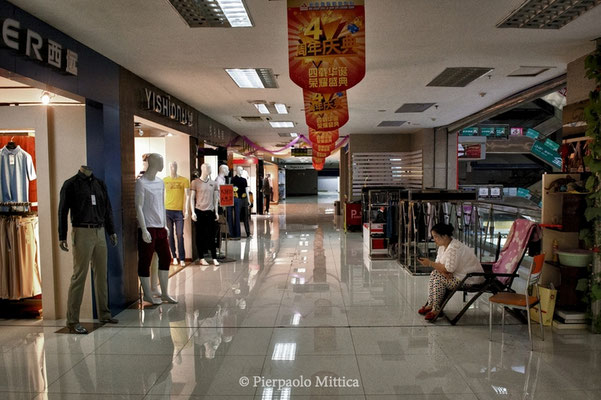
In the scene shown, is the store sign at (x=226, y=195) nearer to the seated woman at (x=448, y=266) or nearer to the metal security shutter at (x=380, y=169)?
the seated woman at (x=448, y=266)

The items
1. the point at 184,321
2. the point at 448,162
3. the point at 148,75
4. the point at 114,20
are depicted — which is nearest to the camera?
the point at 114,20

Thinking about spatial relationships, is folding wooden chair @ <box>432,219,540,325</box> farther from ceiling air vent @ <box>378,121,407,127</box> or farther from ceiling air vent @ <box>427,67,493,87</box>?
ceiling air vent @ <box>378,121,407,127</box>

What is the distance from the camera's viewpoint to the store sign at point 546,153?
18312 mm

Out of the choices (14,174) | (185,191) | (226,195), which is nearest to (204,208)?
(185,191)

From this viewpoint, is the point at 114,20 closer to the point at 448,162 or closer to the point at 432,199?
the point at 432,199

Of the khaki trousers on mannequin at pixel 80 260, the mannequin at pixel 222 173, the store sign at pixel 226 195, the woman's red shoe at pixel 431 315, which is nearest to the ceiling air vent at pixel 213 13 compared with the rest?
the khaki trousers on mannequin at pixel 80 260

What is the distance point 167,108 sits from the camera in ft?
21.9

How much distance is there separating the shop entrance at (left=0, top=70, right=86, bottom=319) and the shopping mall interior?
0.02 meters

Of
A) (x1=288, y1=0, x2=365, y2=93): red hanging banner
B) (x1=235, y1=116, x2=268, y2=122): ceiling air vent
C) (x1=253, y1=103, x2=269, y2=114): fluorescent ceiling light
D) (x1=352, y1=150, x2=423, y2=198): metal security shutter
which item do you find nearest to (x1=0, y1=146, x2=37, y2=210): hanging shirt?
(x1=288, y1=0, x2=365, y2=93): red hanging banner

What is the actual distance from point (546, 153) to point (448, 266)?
16730mm

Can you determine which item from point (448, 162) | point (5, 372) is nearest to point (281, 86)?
point (5, 372)

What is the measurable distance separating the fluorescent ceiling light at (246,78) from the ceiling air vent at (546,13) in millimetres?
3074

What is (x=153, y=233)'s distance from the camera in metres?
5.31

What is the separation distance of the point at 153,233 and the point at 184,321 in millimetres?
1212
